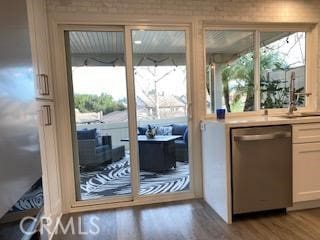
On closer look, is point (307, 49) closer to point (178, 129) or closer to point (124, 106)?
point (178, 129)

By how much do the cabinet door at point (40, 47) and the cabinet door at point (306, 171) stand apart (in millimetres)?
2488

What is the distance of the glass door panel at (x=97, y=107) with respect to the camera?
9.46ft

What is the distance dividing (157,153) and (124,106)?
77cm

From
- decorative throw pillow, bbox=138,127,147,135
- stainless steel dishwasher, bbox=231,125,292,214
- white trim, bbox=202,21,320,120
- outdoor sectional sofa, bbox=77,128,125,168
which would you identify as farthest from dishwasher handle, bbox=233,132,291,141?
outdoor sectional sofa, bbox=77,128,125,168

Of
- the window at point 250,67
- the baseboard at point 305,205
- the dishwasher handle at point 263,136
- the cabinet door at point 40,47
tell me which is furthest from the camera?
the window at point 250,67

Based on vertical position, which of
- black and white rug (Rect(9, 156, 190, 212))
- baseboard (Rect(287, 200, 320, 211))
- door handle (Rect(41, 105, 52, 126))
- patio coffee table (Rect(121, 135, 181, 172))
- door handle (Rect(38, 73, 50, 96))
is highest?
door handle (Rect(38, 73, 50, 96))

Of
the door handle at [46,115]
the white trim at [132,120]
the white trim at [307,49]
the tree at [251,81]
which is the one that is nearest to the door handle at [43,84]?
the door handle at [46,115]

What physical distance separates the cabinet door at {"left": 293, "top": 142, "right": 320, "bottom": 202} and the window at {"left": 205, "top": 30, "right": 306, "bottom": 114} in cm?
86

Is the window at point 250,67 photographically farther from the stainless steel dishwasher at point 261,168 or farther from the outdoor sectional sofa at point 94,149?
the outdoor sectional sofa at point 94,149

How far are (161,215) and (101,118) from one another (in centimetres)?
127

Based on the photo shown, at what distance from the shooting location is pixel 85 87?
115 inches

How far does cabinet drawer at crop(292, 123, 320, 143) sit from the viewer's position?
2572mm

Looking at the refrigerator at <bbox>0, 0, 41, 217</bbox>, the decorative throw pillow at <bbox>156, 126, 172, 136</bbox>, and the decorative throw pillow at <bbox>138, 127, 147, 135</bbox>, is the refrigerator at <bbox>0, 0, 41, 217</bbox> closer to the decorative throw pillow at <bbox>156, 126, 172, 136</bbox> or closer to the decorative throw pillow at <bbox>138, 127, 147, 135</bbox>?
the decorative throw pillow at <bbox>138, 127, 147, 135</bbox>

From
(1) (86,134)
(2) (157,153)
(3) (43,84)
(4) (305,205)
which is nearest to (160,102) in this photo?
(2) (157,153)
